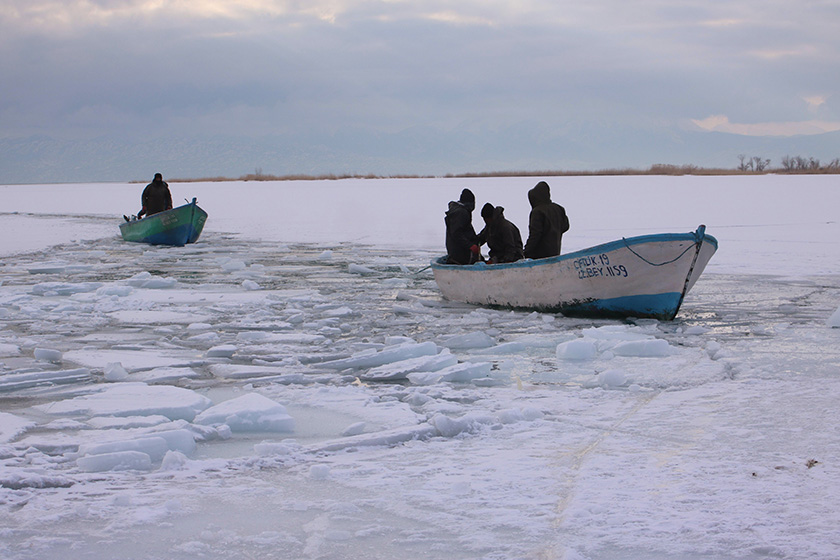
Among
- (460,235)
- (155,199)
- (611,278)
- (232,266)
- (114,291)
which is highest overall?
(155,199)

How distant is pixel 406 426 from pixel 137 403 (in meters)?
1.55

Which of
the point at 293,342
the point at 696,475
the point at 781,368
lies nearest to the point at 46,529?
the point at 696,475

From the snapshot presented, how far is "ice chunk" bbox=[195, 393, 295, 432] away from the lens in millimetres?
4277

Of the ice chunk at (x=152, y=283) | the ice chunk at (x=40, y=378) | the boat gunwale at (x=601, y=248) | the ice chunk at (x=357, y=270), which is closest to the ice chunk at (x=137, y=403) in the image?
the ice chunk at (x=40, y=378)

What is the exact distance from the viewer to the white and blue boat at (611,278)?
7559mm

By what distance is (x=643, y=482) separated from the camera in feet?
11.2

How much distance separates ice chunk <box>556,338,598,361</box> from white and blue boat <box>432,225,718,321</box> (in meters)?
1.52

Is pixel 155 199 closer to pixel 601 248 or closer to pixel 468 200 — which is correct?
pixel 468 200

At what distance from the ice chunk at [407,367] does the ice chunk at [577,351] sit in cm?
85

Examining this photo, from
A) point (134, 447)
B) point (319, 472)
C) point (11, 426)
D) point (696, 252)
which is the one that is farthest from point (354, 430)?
point (696, 252)

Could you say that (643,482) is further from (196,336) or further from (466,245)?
(466,245)

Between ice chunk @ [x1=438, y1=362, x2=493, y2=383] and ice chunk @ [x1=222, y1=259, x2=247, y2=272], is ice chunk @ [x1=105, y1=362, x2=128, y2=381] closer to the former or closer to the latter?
ice chunk @ [x1=438, y1=362, x2=493, y2=383]

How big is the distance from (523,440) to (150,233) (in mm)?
14446

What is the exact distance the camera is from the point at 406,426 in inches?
169
